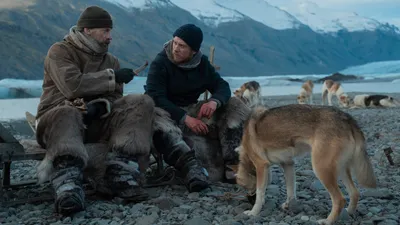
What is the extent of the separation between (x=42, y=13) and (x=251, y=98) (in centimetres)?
6388

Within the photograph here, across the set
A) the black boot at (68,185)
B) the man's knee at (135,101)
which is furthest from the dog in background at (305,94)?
the black boot at (68,185)

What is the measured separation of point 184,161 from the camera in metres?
5.54

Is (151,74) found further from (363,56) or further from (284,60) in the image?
(363,56)

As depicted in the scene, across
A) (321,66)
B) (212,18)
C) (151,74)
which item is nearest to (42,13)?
(212,18)

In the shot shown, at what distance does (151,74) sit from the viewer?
6031 mm

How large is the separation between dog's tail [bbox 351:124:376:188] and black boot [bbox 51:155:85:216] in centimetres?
245

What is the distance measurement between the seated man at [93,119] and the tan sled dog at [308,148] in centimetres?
93

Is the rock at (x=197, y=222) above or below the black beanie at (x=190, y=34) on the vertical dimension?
below

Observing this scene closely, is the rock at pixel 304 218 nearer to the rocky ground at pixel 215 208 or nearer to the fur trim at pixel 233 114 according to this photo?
the rocky ground at pixel 215 208

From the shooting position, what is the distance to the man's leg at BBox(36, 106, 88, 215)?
176 inches

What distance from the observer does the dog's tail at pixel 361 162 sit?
4.21 m

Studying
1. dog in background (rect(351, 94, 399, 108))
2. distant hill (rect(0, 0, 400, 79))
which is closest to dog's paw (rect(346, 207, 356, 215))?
dog in background (rect(351, 94, 399, 108))

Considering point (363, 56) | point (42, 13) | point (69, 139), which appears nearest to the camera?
point (69, 139)

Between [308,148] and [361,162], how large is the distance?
46 centimetres
